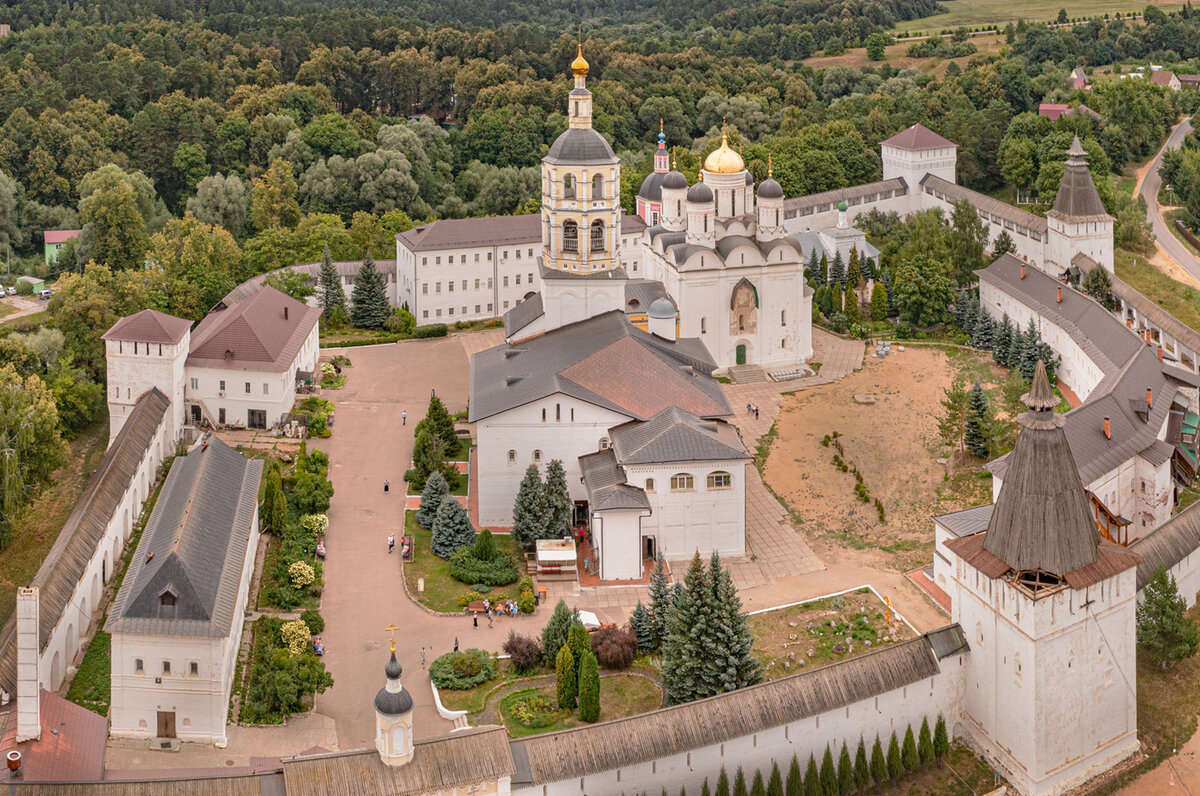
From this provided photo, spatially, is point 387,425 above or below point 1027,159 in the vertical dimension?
below

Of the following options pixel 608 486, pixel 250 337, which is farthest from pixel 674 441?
pixel 250 337

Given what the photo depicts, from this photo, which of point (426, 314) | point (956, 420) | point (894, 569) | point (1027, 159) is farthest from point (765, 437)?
point (1027, 159)

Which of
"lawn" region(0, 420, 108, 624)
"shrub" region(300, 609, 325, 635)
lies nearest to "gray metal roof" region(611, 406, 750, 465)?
"shrub" region(300, 609, 325, 635)

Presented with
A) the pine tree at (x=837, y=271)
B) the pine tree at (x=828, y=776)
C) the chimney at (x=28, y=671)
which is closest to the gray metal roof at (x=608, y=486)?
the pine tree at (x=828, y=776)

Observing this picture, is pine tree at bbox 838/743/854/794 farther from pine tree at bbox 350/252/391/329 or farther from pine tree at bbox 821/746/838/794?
pine tree at bbox 350/252/391/329

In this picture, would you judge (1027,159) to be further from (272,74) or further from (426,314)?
(272,74)

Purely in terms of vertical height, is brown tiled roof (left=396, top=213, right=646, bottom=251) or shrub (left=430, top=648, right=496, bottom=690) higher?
brown tiled roof (left=396, top=213, right=646, bottom=251)
